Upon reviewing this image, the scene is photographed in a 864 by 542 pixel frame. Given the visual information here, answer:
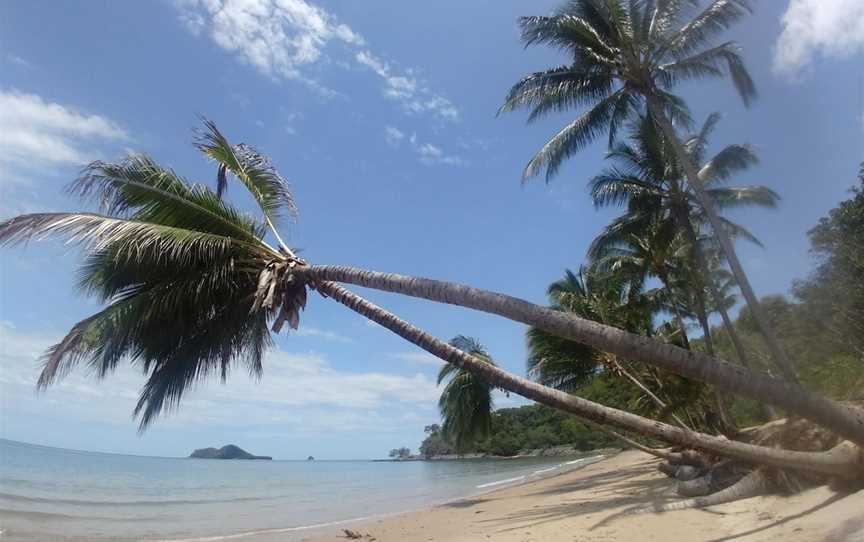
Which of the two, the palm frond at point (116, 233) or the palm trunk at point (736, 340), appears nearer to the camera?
the palm frond at point (116, 233)

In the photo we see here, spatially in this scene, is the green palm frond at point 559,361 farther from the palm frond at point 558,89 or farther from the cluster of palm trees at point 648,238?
the palm frond at point 558,89

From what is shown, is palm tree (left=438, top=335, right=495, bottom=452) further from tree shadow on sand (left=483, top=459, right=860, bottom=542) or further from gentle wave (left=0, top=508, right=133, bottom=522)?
gentle wave (left=0, top=508, right=133, bottom=522)

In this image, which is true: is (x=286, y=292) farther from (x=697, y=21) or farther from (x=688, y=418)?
(x=688, y=418)

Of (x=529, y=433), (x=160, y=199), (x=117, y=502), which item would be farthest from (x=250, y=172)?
(x=529, y=433)

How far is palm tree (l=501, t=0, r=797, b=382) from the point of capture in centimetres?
1135

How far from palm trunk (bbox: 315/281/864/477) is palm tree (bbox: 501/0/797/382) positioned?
5.58m

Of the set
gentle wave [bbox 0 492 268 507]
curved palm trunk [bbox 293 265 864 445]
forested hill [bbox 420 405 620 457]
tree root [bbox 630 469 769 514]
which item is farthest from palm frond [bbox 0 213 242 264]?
forested hill [bbox 420 405 620 457]

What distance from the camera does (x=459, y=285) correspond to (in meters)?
6.28

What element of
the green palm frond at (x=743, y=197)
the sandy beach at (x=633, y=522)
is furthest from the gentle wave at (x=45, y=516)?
the green palm frond at (x=743, y=197)

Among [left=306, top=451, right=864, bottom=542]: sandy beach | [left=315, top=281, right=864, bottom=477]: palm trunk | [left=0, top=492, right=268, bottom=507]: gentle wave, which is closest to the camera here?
[left=306, top=451, right=864, bottom=542]: sandy beach

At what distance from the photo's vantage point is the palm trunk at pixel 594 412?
21.2 ft

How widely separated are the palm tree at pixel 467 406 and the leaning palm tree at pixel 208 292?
24.8ft

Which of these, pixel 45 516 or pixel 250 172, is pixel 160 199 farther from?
pixel 45 516

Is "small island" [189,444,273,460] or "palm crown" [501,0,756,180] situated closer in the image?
"palm crown" [501,0,756,180]
